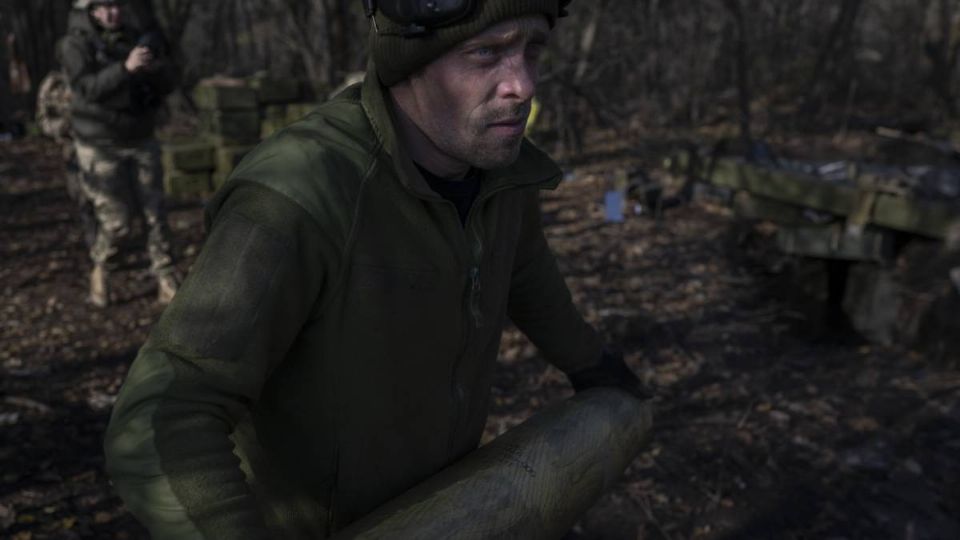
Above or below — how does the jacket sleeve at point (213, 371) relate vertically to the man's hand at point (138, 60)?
above

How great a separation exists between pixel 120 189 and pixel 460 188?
5.25 meters

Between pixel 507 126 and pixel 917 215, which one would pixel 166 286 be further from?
pixel 917 215

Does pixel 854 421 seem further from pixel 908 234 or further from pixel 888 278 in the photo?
pixel 908 234

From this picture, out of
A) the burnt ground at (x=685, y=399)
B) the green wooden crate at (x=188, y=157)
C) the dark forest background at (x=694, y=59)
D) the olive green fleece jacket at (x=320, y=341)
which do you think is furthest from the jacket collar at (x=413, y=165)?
the dark forest background at (x=694, y=59)

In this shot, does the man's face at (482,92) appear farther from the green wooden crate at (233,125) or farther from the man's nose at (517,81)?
the green wooden crate at (233,125)

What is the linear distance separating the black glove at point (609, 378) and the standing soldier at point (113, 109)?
477 cm

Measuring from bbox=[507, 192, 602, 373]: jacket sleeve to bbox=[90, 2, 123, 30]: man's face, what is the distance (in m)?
4.92

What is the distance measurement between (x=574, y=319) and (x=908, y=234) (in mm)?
6958

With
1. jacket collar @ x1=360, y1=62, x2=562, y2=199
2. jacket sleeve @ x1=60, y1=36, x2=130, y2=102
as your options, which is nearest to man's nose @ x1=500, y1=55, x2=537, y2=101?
jacket collar @ x1=360, y1=62, x2=562, y2=199

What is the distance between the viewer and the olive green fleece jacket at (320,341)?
135cm

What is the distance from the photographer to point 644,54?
16750 millimetres

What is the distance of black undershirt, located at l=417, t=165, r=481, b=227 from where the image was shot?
1.82 meters

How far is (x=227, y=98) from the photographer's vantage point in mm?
10930

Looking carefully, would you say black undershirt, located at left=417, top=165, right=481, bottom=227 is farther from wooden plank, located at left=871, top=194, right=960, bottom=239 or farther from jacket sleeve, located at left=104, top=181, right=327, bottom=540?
wooden plank, located at left=871, top=194, right=960, bottom=239
